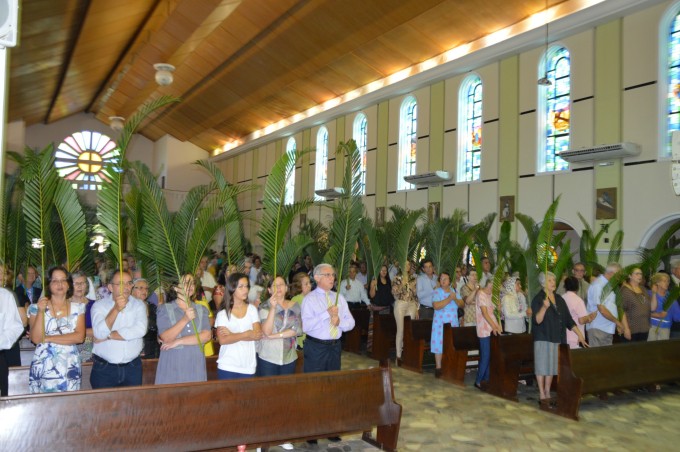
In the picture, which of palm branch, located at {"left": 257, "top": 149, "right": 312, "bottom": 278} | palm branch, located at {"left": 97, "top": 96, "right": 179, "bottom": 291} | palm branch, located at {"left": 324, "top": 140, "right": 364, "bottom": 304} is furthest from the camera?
palm branch, located at {"left": 324, "top": 140, "right": 364, "bottom": 304}

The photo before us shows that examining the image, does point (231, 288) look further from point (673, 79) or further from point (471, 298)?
point (673, 79)

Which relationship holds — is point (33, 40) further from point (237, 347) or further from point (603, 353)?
point (603, 353)

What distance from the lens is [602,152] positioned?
33.9 ft

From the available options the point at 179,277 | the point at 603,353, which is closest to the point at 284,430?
the point at 179,277

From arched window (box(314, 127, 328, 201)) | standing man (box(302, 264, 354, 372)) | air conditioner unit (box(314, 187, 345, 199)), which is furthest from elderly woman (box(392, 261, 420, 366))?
arched window (box(314, 127, 328, 201))

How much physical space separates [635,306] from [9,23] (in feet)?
24.1

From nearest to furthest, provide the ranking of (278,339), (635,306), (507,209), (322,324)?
(278,339), (322,324), (635,306), (507,209)

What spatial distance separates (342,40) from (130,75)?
8.03 metres

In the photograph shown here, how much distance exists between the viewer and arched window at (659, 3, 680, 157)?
32.7 ft

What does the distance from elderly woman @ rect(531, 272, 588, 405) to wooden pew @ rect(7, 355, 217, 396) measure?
331 cm

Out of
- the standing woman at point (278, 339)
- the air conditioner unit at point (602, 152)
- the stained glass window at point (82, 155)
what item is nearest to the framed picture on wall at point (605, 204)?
the air conditioner unit at point (602, 152)

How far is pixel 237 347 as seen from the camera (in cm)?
426

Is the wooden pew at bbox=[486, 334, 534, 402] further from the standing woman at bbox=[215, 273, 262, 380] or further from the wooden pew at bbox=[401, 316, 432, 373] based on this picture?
the standing woman at bbox=[215, 273, 262, 380]

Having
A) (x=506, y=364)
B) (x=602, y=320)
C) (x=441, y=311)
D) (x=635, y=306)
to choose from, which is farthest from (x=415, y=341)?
(x=635, y=306)
